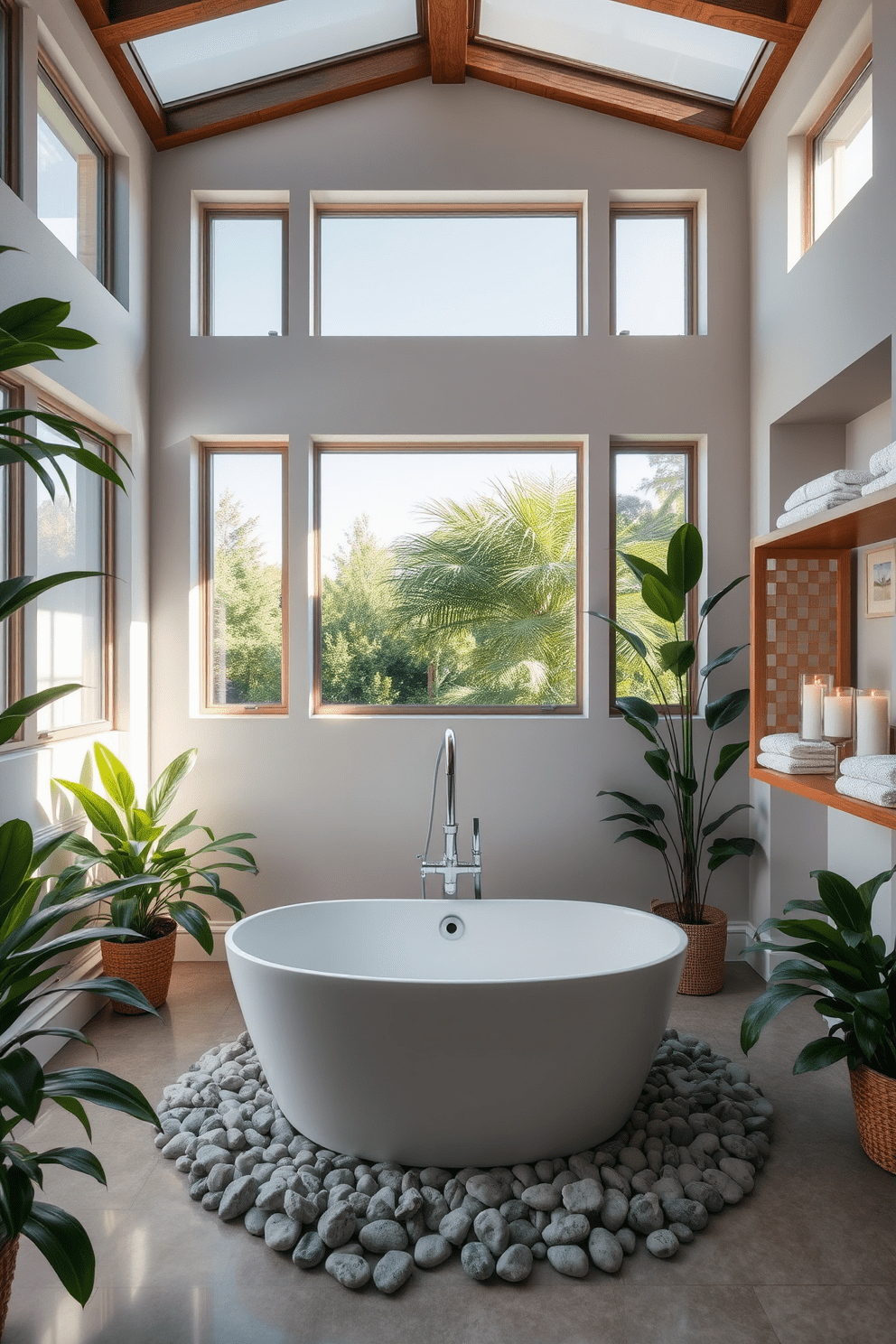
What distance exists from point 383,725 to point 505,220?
2262 mm

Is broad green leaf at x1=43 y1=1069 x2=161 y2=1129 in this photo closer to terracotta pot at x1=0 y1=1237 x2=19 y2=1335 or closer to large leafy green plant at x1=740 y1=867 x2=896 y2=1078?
terracotta pot at x1=0 y1=1237 x2=19 y2=1335

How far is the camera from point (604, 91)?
11.3ft

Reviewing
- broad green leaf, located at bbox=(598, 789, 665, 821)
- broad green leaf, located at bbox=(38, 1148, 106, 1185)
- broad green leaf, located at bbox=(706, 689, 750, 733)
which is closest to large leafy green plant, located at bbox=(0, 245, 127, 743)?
broad green leaf, located at bbox=(38, 1148, 106, 1185)

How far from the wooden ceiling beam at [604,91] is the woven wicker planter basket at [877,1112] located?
11.4ft

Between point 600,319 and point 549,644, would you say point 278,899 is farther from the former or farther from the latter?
point 600,319

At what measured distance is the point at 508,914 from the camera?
9.15 feet

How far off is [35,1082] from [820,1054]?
1.72 m

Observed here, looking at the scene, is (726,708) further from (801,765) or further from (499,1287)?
(499,1287)

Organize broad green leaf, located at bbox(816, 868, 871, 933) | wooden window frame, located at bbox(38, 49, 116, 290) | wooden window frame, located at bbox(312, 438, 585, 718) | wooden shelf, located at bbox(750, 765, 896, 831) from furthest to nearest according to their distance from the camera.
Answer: wooden window frame, located at bbox(312, 438, 585, 718), wooden window frame, located at bbox(38, 49, 116, 290), broad green leaf, located at bbox(816, 868, 871, 933), wooden shelf, located at bbox(750, 765, 896, 831)

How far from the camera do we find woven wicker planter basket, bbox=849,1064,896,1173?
2.00 m

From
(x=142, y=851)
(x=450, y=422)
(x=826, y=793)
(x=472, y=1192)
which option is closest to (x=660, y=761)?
(x=826, y=793)

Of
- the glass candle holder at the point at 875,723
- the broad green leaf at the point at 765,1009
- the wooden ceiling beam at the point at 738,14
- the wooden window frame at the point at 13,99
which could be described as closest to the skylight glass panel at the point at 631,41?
the wooden ceiling beam at the point at 738,14

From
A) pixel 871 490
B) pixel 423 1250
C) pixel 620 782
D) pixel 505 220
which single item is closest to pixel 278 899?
pixel 620 782

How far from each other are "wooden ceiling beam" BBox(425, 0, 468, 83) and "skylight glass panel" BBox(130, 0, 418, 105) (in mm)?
133
